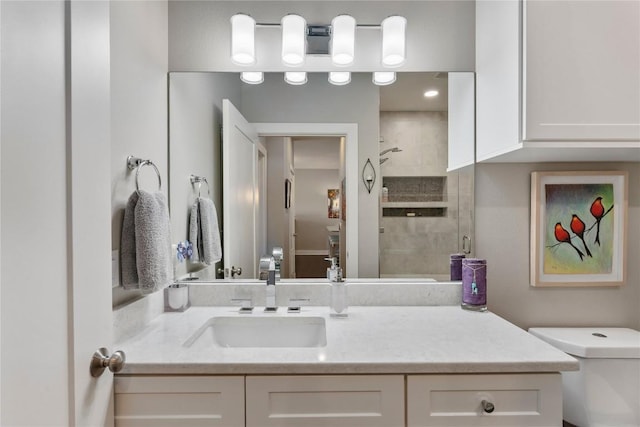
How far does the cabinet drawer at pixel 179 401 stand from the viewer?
95 cm

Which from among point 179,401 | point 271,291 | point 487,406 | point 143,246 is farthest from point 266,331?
point 487,406

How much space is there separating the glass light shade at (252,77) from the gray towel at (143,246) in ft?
2.31

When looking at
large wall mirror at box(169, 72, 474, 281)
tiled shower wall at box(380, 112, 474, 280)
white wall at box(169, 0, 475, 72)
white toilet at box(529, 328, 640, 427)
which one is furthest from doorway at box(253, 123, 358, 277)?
white toilet at box(529, 328, 640, 427)

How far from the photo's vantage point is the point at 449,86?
5.17ft

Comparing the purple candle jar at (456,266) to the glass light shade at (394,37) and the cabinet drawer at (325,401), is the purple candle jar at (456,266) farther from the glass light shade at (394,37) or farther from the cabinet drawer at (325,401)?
the glass light shade at (394,37)

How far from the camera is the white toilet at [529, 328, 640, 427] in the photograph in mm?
1222

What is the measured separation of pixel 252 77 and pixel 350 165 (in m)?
0.58

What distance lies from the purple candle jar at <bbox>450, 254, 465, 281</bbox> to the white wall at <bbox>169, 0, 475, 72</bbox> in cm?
84

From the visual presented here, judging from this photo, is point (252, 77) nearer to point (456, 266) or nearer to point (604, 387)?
point (456, 266)

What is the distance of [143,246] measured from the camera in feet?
3.62

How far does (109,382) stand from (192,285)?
2.11 ft

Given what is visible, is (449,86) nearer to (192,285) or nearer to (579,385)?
(579,385)

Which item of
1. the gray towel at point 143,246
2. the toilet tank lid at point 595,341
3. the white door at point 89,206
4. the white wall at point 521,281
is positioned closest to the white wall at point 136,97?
the gray towel at point 143,246

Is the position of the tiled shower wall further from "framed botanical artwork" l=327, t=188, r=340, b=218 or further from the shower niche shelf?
"framed botanical artwork" l=327, t=188, r=340, b=218
